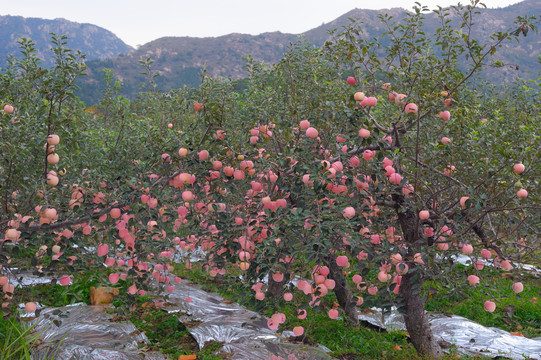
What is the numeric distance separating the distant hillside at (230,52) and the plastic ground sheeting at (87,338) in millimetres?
75627

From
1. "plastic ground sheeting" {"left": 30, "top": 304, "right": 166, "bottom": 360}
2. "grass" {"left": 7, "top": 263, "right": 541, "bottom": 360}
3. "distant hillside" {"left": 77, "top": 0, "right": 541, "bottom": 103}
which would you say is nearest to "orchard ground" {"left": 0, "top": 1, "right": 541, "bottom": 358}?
"grass" {"left": 7, "top": 263, "right": 541, "bottom": 360}

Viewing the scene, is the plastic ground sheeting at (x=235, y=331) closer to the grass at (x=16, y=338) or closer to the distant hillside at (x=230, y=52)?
the grass at (x=16, y=338)

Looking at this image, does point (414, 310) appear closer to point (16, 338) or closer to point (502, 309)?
point (502, 309)

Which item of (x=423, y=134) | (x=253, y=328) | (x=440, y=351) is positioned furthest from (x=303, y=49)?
(x=440, y=351)

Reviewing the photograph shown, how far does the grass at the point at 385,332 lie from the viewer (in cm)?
485

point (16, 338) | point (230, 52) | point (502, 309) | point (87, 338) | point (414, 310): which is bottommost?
point (502, 309)

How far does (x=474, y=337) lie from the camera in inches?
227

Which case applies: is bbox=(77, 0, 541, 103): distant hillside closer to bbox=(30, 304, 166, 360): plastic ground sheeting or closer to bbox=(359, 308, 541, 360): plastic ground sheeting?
bbox=(30, 304, 166, 360): plastic ground sheeting

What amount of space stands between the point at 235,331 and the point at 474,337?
3.58 metres

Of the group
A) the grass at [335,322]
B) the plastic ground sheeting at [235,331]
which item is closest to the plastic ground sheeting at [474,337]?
the grass at [335,322]

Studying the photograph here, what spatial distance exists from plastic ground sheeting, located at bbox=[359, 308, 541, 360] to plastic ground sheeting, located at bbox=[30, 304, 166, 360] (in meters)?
3.50

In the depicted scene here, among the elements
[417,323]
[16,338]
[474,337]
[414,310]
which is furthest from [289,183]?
[474,337]

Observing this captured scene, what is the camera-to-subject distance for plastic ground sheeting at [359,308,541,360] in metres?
5.33

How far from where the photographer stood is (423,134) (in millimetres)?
4414
